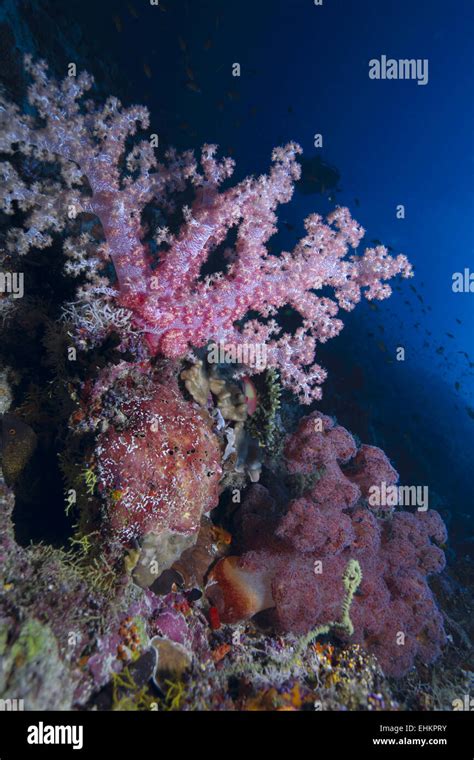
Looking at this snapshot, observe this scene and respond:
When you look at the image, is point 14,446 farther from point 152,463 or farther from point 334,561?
point 334,561

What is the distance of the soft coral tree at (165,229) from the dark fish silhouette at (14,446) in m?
2.00

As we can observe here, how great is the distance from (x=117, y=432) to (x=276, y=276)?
3.02m

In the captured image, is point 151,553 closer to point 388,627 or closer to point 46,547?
point 46,547

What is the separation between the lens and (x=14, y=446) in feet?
14.9

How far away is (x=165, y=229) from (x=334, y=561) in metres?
5.29

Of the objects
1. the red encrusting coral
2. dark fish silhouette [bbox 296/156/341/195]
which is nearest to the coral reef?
the red encrusting coral

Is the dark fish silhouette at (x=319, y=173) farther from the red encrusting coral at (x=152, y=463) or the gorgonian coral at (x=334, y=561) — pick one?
the red encrusting coral at (x=152, y=463)

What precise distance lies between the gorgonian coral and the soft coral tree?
6.56ft

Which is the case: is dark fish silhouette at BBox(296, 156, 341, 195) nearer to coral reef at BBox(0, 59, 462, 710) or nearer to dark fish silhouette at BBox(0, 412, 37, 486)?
coral reef at BBox(0, 59, 462, 710)

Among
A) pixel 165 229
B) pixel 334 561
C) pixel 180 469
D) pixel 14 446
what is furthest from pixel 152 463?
pixel 334 561

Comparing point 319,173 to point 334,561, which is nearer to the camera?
point 334,561

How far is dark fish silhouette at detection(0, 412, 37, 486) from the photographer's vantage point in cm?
448

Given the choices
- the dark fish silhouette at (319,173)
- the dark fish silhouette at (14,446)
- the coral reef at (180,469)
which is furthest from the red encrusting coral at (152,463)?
the dark fish silhouette at (319,173)
